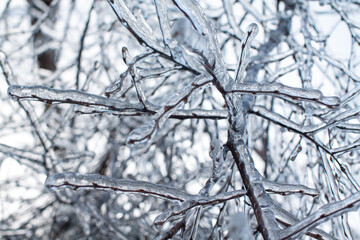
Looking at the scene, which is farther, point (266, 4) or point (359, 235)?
point (359, 235)

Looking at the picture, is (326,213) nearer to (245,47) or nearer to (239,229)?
(239,229)

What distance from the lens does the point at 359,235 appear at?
10.2 feet

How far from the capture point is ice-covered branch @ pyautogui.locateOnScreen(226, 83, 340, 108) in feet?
2.30

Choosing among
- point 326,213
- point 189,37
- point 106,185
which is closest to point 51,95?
point 106,185

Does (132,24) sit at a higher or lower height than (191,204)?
higher

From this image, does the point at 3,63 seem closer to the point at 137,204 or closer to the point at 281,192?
the point at 281,192

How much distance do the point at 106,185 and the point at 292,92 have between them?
1.53 feet

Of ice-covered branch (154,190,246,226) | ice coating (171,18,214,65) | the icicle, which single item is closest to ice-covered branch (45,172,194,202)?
ice-covered branch (154,190,246,226)

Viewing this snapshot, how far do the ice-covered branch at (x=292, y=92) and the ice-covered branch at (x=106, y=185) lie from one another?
1.03 ft

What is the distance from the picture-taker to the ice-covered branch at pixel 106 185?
737mm

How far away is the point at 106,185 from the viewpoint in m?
0.77

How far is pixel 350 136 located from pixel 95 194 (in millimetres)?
2601

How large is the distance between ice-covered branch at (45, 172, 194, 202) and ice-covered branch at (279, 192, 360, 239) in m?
0.27

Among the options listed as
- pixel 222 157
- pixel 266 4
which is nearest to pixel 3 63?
pixel 222 157
